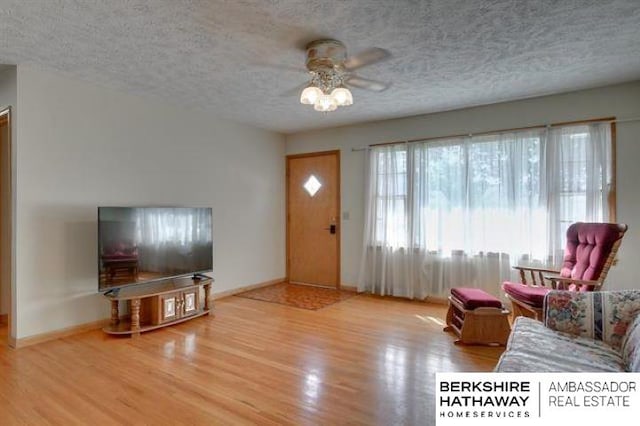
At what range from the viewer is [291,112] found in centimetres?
459

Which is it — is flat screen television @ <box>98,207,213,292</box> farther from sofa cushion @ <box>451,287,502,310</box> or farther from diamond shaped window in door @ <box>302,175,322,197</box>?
sofa cushion @ <box>451,287,502,310</box>

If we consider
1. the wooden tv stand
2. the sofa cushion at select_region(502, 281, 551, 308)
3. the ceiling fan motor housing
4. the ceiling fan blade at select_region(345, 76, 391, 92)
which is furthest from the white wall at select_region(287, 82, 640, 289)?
the wooden tv stand

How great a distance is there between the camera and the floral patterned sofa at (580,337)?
1801 mm

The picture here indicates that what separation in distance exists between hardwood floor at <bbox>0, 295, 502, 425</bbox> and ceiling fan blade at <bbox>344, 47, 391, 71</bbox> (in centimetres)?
244

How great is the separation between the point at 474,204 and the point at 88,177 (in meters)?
4.31

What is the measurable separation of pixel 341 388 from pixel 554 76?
11.1 ft

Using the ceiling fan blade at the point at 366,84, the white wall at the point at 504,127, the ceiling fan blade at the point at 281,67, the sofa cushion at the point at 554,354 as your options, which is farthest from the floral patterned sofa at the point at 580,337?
the ceiling fan blade at the point at 281,67

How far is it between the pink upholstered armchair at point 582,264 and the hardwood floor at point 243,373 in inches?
20.5

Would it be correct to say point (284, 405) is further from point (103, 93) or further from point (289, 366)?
point (103, 93)

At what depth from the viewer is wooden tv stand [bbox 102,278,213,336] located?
11.2ft

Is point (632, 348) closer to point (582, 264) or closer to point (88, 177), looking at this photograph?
point (582, 264)

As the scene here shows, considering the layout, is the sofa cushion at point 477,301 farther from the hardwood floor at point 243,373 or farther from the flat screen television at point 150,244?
the flat screen television at point 150,244

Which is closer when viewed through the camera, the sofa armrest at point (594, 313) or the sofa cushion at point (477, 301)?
the sofa armrest at point (594, 313)

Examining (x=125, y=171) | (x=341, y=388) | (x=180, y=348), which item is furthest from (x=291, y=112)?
(x=341, y=388)
